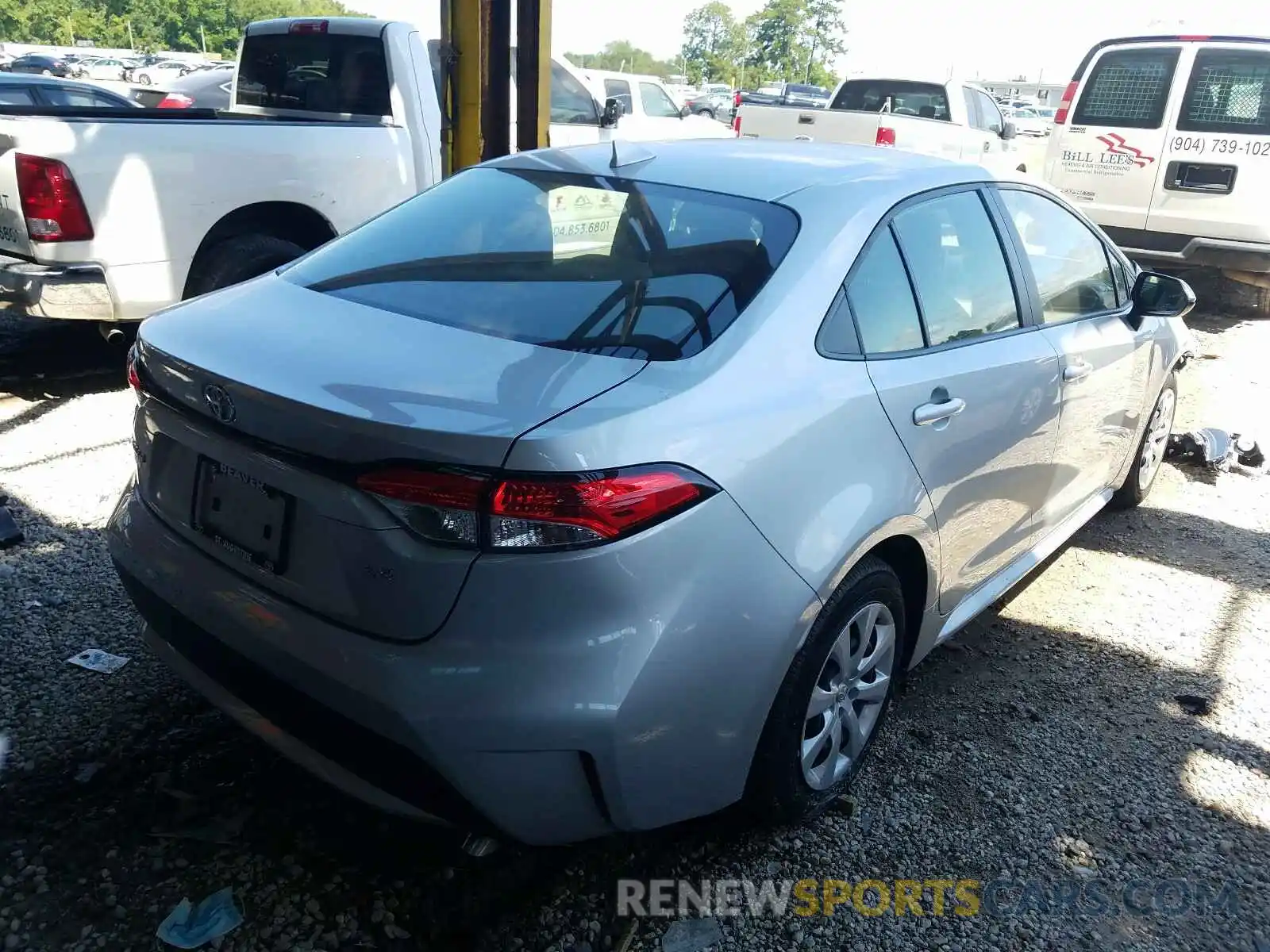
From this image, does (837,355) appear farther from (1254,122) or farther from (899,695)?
(1254,122)

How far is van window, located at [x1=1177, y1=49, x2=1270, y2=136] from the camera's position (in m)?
8.11

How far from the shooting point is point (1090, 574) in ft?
14.2

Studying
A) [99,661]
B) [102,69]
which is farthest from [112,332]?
[102,69]

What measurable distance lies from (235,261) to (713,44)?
105m

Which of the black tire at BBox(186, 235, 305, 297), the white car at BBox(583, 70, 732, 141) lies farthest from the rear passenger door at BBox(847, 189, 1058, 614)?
the white car at BBox(583, 70, 732, 141)

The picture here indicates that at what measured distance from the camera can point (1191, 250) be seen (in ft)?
27.7

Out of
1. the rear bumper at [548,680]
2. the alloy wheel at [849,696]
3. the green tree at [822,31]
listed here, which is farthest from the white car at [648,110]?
the green tree at [822,31]

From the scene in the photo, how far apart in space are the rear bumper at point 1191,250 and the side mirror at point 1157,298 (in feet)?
16.7

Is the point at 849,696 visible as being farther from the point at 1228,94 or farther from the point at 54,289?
the point at 1228,94

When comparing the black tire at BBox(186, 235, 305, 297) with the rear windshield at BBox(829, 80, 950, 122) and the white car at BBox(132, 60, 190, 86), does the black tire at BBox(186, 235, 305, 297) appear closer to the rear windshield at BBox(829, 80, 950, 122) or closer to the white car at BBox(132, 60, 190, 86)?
the rear windshield at BBox(829, 80, 950, 122)

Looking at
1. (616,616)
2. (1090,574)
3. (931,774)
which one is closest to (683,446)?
(616,616)

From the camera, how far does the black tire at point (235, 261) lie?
5.44 m

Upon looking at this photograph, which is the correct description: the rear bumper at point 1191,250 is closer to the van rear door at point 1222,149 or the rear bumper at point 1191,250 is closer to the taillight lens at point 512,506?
the van rear door at point 1222,149

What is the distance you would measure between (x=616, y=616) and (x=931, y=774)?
1.46m
